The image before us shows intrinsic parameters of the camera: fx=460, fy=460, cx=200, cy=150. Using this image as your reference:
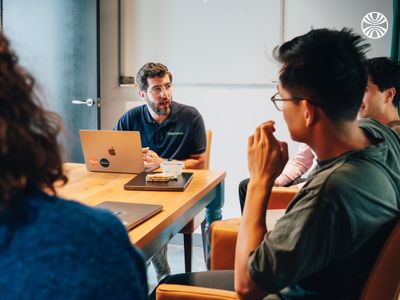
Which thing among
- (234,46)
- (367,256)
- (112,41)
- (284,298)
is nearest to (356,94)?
(367,256)

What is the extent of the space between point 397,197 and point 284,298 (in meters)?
0.38

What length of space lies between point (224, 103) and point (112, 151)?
4.93ft

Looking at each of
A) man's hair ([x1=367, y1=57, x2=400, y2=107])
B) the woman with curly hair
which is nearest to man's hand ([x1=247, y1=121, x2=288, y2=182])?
the woman with curly hair

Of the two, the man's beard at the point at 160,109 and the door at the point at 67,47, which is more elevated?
the door at the point at 67,47

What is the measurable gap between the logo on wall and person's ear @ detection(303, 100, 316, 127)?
2.40 meters

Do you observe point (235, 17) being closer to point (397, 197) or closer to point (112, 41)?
point (112, 41)

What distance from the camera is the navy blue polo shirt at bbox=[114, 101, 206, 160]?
9.04 ft

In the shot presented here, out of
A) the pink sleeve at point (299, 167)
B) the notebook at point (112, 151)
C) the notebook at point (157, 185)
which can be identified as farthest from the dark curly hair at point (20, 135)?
the pink sleeve at point (299, 167)

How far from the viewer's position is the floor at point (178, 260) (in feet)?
9.33

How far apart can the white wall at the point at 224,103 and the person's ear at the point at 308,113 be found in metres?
2.31

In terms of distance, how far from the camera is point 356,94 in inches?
44.4

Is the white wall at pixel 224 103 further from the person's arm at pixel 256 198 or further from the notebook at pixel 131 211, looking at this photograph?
the person's arm at pixel 256 198

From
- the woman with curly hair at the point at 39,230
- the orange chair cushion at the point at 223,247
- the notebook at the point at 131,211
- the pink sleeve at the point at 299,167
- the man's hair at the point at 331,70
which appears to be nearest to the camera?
the woman with curly hair at the point at 39,230

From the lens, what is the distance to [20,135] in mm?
531
